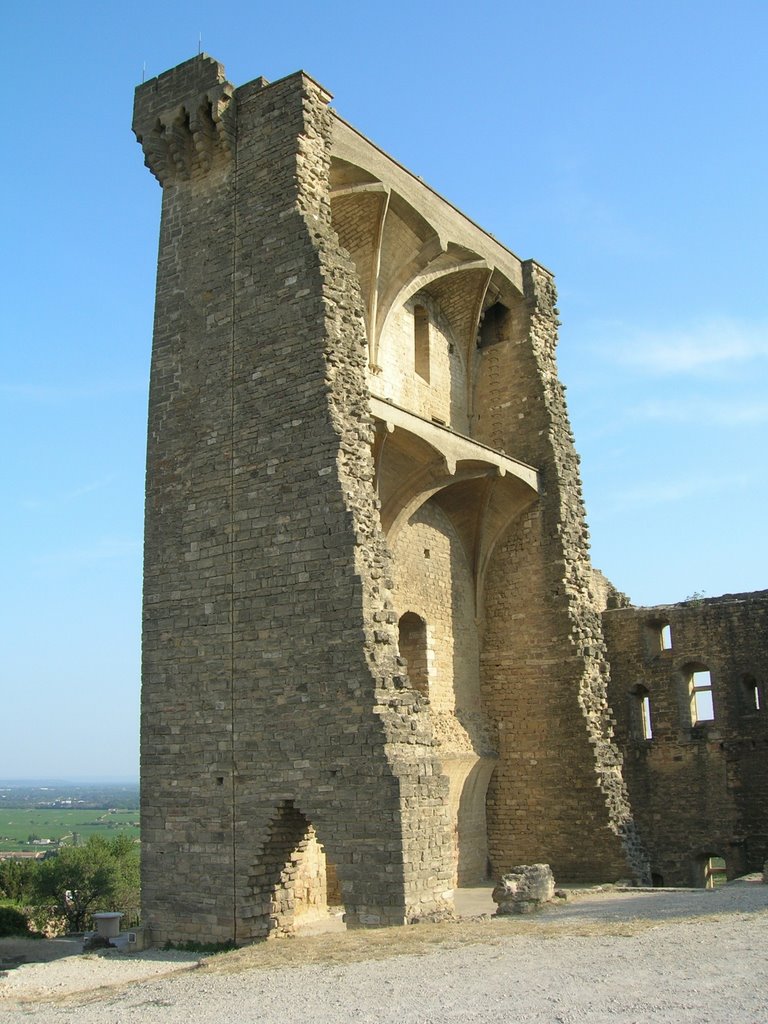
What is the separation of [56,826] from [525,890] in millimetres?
108101

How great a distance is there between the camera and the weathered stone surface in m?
11.8

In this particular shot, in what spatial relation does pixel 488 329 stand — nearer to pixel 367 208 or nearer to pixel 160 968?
pixel 367 208

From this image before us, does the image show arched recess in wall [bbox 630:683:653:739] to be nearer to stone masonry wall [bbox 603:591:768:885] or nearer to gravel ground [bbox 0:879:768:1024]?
stone masonry wall [bbox 603:591:768:885]

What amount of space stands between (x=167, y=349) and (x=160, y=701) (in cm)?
489

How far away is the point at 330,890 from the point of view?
14672 millimetres

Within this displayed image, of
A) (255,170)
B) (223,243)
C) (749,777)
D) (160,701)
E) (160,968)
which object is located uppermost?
(255,170)

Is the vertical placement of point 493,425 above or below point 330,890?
above

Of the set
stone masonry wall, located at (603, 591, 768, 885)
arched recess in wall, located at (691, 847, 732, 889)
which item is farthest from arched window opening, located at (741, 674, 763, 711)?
arched recess in wall, located at (691, 847, 732, 889)

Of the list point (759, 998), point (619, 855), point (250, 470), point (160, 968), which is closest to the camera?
point (759, 998)

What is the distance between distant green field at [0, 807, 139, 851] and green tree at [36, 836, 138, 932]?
1970 inches

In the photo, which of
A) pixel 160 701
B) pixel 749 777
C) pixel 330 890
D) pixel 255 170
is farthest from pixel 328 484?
pixel 749 777

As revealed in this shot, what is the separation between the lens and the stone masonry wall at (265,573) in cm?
1168

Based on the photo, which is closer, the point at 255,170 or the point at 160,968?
the point at 160,968

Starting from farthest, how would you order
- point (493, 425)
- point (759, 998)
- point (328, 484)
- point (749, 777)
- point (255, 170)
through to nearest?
point (493, 425)
point (749, 777)
point (255, 170)
point (328, 484)
point (759, 998)
